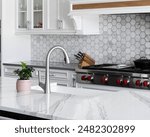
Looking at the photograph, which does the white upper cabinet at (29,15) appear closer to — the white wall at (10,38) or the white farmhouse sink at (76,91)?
the white wall at (10,38)

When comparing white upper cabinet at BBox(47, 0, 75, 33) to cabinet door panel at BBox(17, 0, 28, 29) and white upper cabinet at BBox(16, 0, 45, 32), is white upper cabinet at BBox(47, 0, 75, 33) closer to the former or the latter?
white upper cabinet at BBox(16, 0, 45, 32)

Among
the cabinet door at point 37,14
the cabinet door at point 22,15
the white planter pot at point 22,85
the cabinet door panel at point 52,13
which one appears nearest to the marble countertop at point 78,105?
the white planter pot at point 22,85

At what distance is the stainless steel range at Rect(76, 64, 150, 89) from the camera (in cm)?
381

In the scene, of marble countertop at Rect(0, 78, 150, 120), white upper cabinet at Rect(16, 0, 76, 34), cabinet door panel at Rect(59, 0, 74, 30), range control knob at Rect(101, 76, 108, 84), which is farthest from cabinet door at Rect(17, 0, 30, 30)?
marble countertop at Rect(0, 78, 150, 120)

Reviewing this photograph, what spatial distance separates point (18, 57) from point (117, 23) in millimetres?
1772

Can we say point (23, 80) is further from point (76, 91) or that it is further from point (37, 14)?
point (37, 14)

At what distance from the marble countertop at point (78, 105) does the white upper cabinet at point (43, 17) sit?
2298 millimetres

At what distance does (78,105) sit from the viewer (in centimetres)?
213

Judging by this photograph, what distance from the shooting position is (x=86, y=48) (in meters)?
5.06

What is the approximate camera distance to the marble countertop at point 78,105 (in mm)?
1864

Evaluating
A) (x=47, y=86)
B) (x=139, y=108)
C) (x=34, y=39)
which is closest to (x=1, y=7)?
(x=34, y=39)

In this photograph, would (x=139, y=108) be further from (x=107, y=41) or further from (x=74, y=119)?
(x=107, y=41)

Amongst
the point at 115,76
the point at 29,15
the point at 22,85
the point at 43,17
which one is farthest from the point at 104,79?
the point at 29,15

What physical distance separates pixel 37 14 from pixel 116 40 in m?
1.33
